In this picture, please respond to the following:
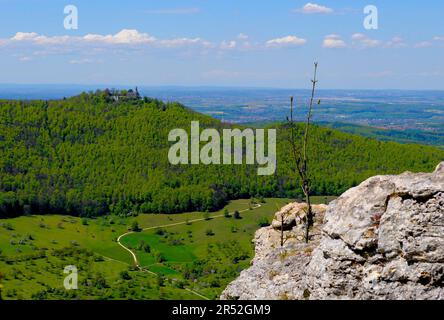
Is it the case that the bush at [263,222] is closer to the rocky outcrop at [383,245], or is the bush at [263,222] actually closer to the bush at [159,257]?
the bush at [159,257]

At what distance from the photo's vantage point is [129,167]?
174 meters

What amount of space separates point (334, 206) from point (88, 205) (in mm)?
149586

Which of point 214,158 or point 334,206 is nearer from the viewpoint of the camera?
point 334,206

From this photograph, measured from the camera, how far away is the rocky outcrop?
1055 cm

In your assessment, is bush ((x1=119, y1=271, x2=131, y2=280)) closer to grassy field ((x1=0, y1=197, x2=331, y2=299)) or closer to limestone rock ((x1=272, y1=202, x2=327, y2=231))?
grassy field ((x1=0, y1=197, x2=331, y2=299))

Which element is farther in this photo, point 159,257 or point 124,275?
point 159,257

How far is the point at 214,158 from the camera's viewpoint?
585 feet

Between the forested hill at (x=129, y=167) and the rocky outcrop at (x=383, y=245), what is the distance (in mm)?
135488

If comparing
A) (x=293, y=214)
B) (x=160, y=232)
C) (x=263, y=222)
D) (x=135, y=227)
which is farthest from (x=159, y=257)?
(x=293, y=214)

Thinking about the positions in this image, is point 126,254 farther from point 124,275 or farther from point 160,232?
point 160,232

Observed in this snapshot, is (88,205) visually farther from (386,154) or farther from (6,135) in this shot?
(386,154)

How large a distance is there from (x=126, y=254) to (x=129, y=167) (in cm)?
5909

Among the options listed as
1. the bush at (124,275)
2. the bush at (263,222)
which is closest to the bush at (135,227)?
the bush at (263,222)
